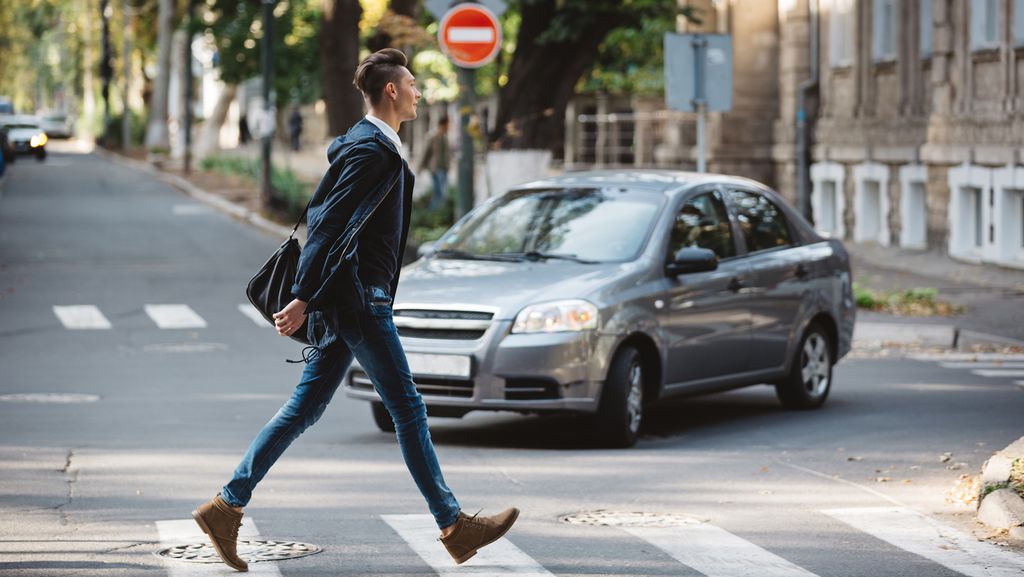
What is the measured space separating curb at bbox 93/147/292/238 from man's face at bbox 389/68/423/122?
976 inches

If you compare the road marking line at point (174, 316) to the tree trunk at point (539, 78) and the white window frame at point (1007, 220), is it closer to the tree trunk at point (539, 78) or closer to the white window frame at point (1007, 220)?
the tree trunk at point (539, 78)

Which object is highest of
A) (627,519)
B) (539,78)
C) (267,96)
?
(539,78)

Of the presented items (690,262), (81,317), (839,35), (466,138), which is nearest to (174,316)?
(81,317)

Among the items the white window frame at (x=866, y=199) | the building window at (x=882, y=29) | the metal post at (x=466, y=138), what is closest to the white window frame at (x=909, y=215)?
the white window frame at (x=866, y=199)

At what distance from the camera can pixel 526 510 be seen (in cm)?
879

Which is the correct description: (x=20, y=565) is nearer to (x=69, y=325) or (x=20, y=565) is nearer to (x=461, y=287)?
(x=461, y=287)

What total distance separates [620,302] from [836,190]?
20.8m

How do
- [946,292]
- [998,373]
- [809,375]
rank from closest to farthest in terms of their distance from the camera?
1. [809,375]
2. [998,373]
3. [946,292]

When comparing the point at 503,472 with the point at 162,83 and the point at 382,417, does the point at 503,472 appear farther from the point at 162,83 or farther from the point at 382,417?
the point at 162,83

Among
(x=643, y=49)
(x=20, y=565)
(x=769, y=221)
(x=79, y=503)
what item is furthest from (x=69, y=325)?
(x=643, y=49)

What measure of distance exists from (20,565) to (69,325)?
39.9 feet

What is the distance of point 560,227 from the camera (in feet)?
39.2

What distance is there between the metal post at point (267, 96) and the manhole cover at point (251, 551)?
2715cm

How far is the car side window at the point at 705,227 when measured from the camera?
39.2 ft
